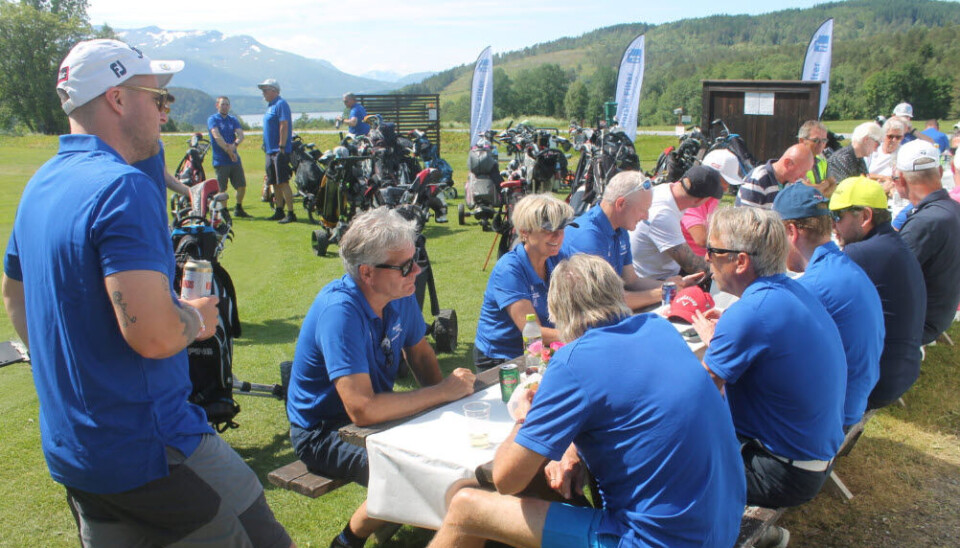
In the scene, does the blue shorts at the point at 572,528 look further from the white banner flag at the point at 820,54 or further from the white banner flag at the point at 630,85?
the white banner flag at the point at 820,54

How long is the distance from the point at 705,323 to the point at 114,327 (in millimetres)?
2442

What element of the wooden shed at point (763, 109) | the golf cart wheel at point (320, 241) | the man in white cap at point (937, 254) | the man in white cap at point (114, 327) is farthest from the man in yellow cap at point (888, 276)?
the wooden shed at point (763, 109)

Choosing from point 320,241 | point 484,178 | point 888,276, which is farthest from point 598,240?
point 484,178

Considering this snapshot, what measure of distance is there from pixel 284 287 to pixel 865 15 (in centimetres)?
12734

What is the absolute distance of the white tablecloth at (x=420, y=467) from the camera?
2.30m

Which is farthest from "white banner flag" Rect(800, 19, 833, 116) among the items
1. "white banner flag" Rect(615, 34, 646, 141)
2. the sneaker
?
the sneaker

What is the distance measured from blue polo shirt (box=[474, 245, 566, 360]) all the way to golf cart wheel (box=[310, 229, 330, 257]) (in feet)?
17.4

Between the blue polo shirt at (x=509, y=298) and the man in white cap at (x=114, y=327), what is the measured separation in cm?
193

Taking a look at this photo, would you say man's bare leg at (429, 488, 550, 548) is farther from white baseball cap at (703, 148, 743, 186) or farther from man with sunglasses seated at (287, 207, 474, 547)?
white baseball cap at (703, 148, 743, 186)

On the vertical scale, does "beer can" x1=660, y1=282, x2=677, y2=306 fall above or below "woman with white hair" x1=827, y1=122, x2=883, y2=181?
below

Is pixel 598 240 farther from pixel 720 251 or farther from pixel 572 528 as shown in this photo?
pixel 572 528

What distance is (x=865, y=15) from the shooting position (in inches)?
4350

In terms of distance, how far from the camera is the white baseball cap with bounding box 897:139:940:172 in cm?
482

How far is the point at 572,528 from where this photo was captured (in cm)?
213
